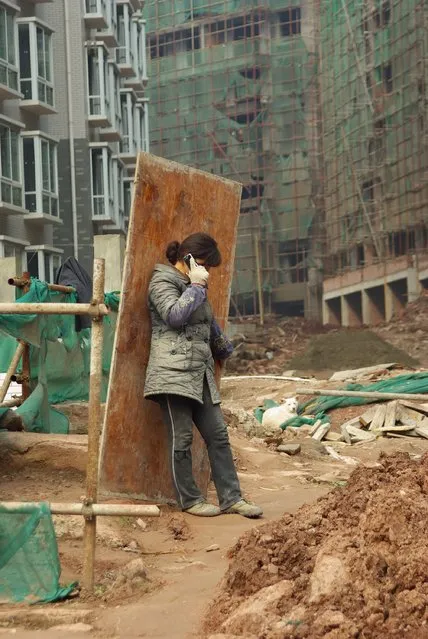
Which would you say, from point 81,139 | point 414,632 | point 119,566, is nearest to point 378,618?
point 414,632

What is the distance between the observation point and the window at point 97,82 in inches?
1364

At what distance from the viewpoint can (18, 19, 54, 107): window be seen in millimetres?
30047

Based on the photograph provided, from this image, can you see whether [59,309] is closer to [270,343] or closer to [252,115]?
[270,343]

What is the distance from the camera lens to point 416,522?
4.48 meters

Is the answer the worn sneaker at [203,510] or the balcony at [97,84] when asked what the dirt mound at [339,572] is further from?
the balcony at [97,84]

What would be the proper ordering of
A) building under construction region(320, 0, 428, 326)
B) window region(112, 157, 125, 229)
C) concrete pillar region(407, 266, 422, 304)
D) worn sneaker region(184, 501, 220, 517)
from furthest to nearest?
building under construction region(320, 0, 428, 326) < concrete pillar region(407, 266, 422, 304) < window region(112, 157, 125, 229) < worn sneaker region(184, 501, 220, 517)

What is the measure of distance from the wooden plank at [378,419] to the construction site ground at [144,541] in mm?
2427

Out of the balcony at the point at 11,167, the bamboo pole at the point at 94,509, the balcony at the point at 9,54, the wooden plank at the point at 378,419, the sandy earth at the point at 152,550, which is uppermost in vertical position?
the balcony at the point at 9,54

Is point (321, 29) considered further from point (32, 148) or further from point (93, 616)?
point (93, 616)

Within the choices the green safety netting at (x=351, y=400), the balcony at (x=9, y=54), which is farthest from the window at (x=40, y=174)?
the green safety netting at (x=351, y=400)

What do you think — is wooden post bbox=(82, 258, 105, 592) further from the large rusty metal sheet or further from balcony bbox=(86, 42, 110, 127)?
balcony bbox=(86, 42, 110, 127)

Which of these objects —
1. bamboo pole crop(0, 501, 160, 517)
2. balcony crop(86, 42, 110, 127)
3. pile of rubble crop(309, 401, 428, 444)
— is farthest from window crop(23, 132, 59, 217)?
bamboo pole crop(0, 501, 160, 517)

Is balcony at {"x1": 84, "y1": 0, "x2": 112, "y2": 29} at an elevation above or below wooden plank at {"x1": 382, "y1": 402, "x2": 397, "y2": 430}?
above

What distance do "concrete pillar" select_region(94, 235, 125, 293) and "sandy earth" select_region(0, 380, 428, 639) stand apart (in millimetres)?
2851
